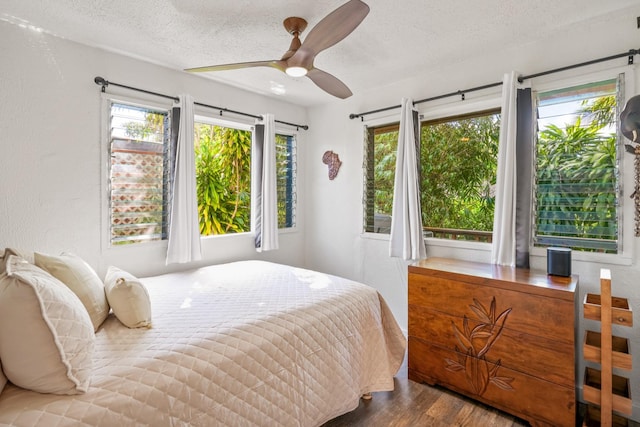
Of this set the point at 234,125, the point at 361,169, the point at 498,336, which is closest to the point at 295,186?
the point at 361,169

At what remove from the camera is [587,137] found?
2176mm

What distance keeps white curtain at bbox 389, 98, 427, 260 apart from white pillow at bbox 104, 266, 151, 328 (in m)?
2.12

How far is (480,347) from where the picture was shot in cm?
209

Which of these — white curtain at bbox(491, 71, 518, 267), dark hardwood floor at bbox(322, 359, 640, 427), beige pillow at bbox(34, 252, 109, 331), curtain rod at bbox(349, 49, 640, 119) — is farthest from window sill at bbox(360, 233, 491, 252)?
beige pillow at bbox(34, 252, 109, 331)

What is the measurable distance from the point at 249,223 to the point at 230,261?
60 centimetres

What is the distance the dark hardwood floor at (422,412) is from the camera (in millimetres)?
1932

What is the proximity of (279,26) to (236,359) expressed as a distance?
2.03 meters

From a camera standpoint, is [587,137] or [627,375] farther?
[587,137]

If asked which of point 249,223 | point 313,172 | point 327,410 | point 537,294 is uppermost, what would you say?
point 313,172

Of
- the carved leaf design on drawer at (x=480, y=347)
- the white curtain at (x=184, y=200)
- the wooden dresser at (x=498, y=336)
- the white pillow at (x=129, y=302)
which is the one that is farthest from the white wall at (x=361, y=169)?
the white pillow at (x=129, y=302)

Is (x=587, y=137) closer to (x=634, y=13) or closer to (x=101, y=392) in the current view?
(x=634, y=13)

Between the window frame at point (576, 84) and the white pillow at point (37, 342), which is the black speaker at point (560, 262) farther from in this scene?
the white pillow at point (37, 342)

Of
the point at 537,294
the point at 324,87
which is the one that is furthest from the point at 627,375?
the point at 324,87

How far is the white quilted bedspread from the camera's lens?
3.75ft
